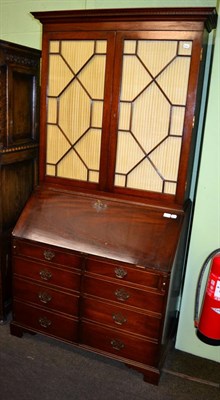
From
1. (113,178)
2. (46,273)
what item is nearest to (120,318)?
(46,273)

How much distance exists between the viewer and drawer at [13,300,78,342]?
7.37ft

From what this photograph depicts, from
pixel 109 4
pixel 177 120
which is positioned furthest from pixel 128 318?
pixel 109 4

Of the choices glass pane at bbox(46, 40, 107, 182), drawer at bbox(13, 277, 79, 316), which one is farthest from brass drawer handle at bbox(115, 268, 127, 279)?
glass pane at bbox(46, 40, 107, 182)

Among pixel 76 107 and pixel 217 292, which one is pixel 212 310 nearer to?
pixel 217 292

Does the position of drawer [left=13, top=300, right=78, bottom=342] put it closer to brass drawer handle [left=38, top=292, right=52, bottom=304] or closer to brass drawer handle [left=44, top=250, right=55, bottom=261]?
brass drawer handle [left=38, top=292, right=52, bottom=304]

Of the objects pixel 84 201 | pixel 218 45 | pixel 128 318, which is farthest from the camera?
pixel 84 201

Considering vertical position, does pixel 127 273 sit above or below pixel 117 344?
above

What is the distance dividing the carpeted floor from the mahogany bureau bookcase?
11 centimetres

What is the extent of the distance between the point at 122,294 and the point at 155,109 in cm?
104

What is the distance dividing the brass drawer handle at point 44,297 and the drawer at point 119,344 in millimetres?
270

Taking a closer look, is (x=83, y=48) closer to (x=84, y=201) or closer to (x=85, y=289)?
(x=84, y=201)

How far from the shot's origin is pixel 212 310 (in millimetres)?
2027

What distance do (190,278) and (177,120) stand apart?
984 millimetres

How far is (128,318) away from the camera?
2041mm
